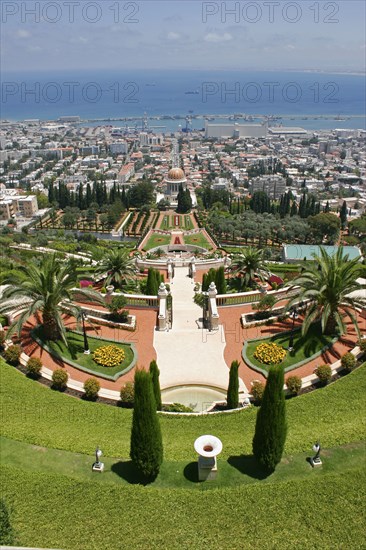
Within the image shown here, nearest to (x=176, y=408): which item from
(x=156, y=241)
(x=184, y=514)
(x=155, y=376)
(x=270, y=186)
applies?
(x=155, y=376)

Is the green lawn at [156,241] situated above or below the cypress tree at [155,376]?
above

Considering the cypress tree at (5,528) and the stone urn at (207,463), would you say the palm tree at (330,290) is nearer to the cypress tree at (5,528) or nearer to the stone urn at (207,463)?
the stone urn at (207,463)

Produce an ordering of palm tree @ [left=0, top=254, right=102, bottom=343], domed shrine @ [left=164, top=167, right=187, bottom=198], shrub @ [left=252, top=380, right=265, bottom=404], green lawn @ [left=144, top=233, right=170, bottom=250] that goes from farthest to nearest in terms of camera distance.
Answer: domed shrine @ [left=164, top=167, right=187, bottom=198], green lawn @ [left=144, top=233, right=170, bottom=250], palm tree @ [left=0, top=254, right=102, bottom=343], shrub @ [left=252, top=380, right=265, bottom=404]

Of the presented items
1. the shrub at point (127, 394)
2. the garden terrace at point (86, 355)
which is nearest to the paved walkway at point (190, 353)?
the garden terrace at point (86, 355)

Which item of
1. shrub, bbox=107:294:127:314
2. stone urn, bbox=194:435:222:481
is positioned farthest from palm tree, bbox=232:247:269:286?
stone urn, bbox=194:435:222:481

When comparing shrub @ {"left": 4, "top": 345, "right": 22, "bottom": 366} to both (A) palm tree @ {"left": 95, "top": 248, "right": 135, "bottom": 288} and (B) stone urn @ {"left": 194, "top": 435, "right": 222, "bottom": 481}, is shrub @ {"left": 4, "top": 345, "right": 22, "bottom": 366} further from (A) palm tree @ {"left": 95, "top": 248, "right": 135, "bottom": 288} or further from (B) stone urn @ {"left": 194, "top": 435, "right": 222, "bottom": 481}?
(B) stone urn @ {"left": 194, "top": 435, "right": 222, "bottom": 481}

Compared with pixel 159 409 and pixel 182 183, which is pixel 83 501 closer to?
pixel 159 409
